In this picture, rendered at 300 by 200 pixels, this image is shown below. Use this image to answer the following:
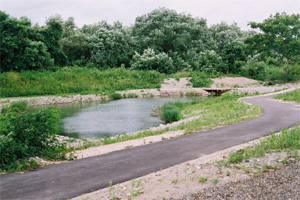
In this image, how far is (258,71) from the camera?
42.2 m

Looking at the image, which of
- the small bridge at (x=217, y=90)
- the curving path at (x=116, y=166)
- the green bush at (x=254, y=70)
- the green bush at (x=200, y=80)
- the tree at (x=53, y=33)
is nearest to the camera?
the curving path at (x=116, y=166)

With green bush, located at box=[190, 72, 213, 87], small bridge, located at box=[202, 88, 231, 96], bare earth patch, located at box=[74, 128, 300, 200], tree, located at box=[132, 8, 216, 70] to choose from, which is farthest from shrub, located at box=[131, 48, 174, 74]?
bare earth patch, located at box=[74, 128, 300, 200]

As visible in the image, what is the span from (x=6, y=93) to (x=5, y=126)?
84.0 ft

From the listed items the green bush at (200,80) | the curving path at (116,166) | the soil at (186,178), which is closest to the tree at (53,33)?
the green bush at (200,80)

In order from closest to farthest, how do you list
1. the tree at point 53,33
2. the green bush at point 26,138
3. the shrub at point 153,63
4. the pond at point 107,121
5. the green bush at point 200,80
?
the green bush at point 26,138, the pond at point 107,121, the tree at point 53,33, the green bush at point 200,80, the shrub at point 153,63

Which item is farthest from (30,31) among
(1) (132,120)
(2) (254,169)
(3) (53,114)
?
(2) (254,169)

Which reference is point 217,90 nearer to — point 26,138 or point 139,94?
point 139,94

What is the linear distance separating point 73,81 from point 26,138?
94.8 feet

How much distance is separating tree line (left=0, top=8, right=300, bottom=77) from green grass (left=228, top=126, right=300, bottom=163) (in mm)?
27078

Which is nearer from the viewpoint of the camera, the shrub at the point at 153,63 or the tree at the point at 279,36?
the tree at the point at 279,36

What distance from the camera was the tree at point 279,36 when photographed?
3291 cm

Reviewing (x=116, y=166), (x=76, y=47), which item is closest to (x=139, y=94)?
(x=76, y=47)

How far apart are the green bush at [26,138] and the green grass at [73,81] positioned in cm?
2475

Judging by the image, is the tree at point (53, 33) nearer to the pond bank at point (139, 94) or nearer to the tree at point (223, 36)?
the pond bank at point (139, 94)
